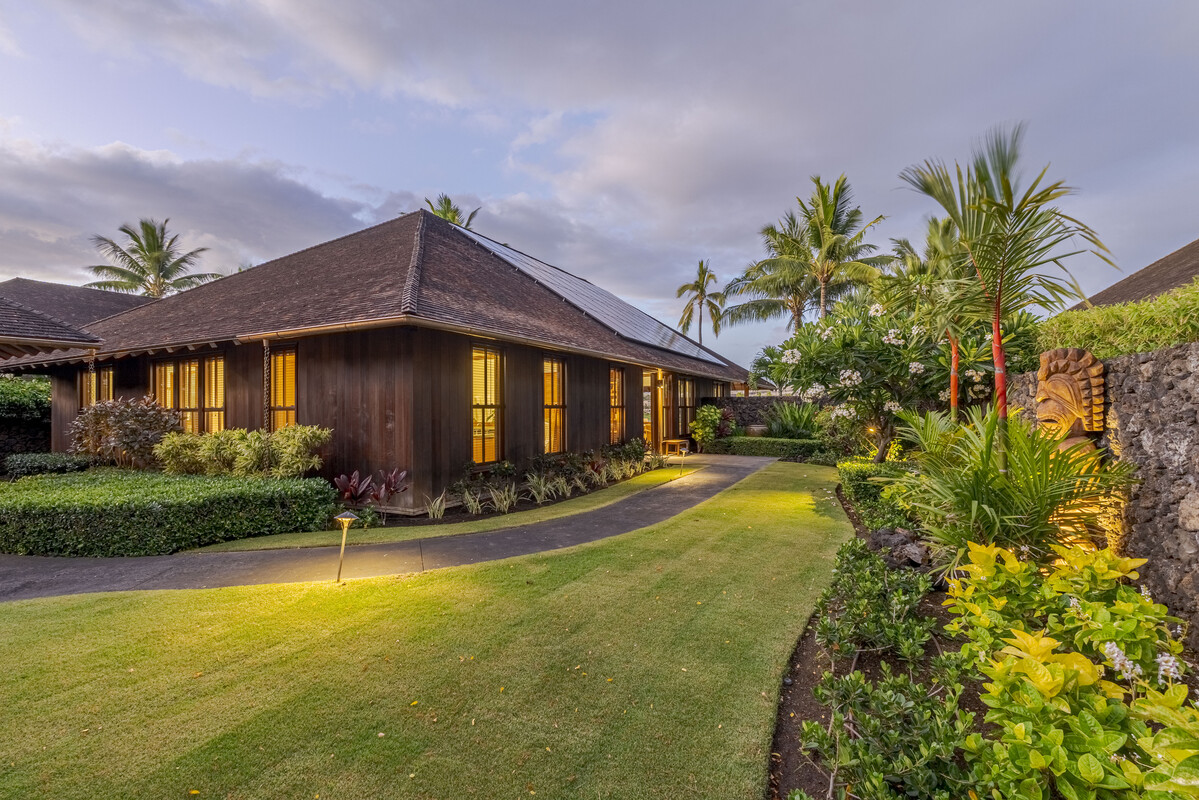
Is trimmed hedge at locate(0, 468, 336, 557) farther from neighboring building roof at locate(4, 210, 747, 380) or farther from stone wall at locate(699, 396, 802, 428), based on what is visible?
stone wall at locate(699, 396, 802, 428)

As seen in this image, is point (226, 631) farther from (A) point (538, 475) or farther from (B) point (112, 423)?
(B) point (112, 423)

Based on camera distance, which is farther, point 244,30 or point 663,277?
point 663,277

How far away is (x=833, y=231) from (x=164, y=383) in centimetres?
2374

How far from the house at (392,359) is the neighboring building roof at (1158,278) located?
35.3ft

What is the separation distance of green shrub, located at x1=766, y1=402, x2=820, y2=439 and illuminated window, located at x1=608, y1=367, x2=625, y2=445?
22.8ft

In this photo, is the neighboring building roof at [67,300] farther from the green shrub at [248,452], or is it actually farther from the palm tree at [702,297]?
the palm tree at [702,297]

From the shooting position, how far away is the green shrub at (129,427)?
28.9 ft

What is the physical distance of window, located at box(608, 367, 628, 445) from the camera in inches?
496

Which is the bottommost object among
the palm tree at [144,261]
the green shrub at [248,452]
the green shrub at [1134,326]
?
the green shrub at [248,452]

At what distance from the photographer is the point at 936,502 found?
4.14 m

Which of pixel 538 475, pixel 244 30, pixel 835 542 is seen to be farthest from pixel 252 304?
pixel 835 542

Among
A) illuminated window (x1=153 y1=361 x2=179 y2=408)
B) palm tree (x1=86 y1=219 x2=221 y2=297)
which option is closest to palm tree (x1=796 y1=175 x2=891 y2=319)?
illuminated window (x1=153 y1=361 x2=179 y2=408)

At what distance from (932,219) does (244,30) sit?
10.7m

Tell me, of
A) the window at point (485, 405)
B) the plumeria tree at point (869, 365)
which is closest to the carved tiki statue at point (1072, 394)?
the plumeria tree at point (869, 365)
